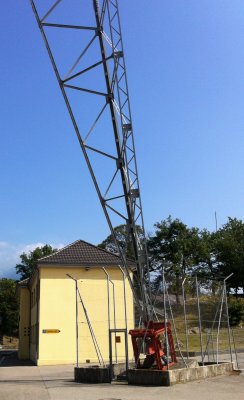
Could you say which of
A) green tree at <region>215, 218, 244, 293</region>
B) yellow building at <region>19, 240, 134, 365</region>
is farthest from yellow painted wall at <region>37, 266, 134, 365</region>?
green tree at <region>215, 218, 244, 293</region>

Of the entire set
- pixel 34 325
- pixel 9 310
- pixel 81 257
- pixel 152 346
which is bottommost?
pixel 152 346

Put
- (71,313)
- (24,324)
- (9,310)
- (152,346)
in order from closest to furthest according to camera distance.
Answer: (152,346) < (71,313) < (24,324) < (9,310)

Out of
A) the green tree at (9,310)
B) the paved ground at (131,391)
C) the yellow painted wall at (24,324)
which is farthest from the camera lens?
the green tree at (9,310)

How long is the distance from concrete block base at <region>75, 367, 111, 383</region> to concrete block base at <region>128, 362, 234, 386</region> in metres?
1.28

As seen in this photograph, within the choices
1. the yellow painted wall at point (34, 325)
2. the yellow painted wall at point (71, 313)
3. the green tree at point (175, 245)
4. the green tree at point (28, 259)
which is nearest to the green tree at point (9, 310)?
the green tree at point (28, 259)

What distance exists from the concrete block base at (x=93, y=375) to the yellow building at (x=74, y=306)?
9.92 meters

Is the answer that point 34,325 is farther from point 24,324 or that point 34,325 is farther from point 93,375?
point 93,375

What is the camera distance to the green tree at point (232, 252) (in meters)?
69.3

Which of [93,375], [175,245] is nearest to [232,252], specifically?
[175,245]

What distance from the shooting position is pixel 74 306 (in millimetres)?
27938

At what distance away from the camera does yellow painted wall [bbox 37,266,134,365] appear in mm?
26406

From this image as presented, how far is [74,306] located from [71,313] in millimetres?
448

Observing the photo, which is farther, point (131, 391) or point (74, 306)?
point (74, 306)

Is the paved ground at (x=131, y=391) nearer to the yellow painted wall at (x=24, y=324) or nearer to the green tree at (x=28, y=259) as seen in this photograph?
the yellow painted wall at (x=24, y=324)
